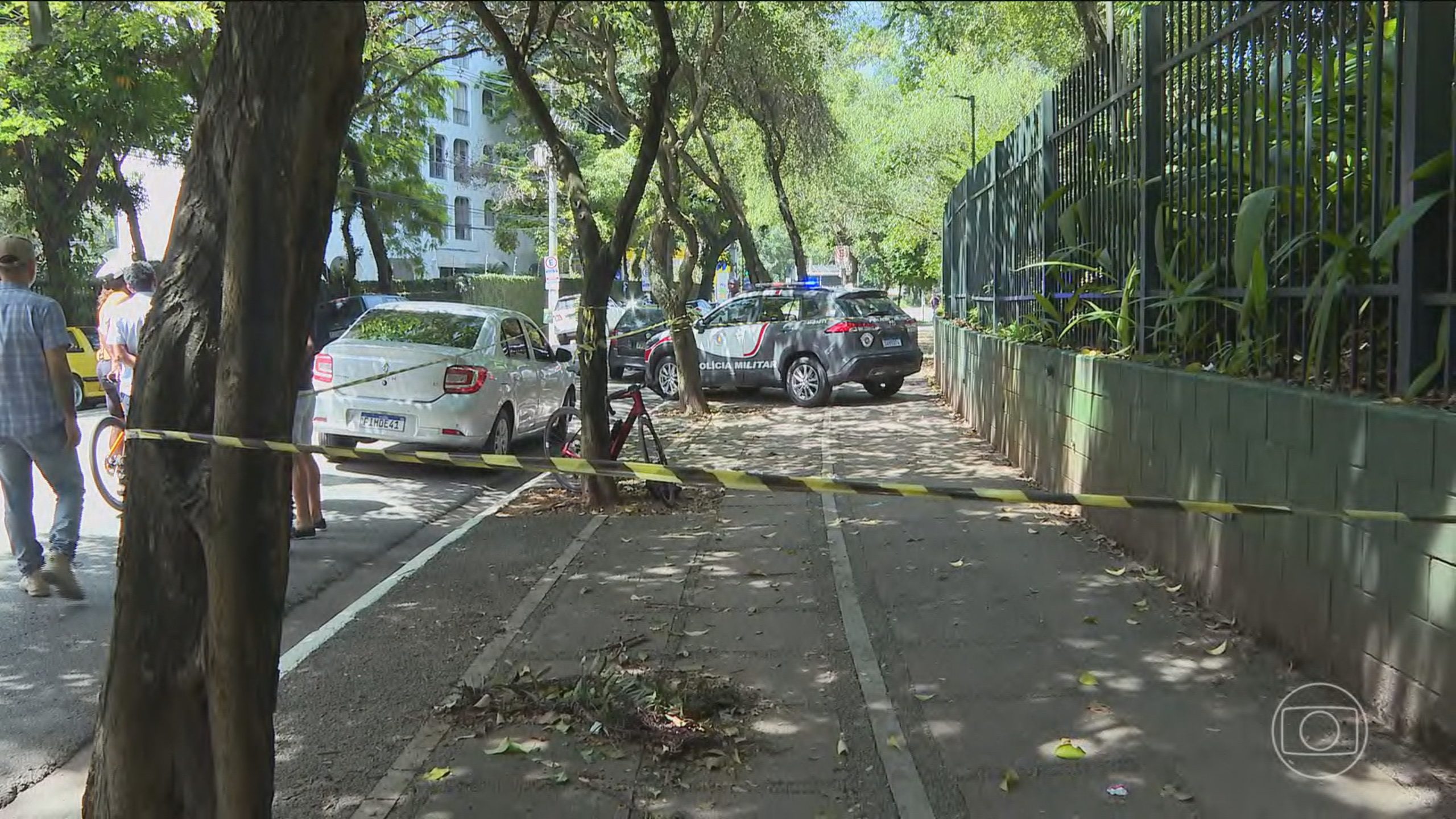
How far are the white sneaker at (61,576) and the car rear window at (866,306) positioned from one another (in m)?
12.4

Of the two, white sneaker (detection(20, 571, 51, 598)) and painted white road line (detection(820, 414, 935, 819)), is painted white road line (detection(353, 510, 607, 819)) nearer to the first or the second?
painted white road line (detection(820, 414, 935, 819))

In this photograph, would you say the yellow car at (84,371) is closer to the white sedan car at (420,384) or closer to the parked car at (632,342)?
the parked car at (632,342)

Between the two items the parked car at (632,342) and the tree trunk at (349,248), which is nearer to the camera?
the parked car at (632,342)

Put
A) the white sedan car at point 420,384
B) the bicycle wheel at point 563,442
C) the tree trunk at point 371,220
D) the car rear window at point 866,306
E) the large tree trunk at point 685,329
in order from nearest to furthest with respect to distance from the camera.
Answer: the bicycle wheel at point 563,442
the white sedan car at point 420,384
the large tree trunk at point 685,329
the car rear window at point 866,306
the tree trunk at point 371,220

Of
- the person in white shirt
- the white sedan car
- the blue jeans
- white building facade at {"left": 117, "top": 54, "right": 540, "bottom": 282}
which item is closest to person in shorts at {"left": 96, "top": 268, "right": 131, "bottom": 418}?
the person in white shirt

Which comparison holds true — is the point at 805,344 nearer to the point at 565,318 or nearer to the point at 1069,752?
the point at 1069,752

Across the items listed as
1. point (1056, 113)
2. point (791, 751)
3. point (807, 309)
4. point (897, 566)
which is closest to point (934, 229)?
point (807, 309)

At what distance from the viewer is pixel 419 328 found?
11641mm

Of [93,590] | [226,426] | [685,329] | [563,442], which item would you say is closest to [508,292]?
[685,329]

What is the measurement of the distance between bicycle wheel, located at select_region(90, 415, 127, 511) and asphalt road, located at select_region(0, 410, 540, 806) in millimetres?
159

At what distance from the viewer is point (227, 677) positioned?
10.3 feet

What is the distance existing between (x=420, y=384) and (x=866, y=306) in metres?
8.67

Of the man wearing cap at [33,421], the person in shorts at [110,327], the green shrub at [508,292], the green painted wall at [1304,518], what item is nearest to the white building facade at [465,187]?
the green shrub at [508,292]

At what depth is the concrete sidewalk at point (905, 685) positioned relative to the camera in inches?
155
